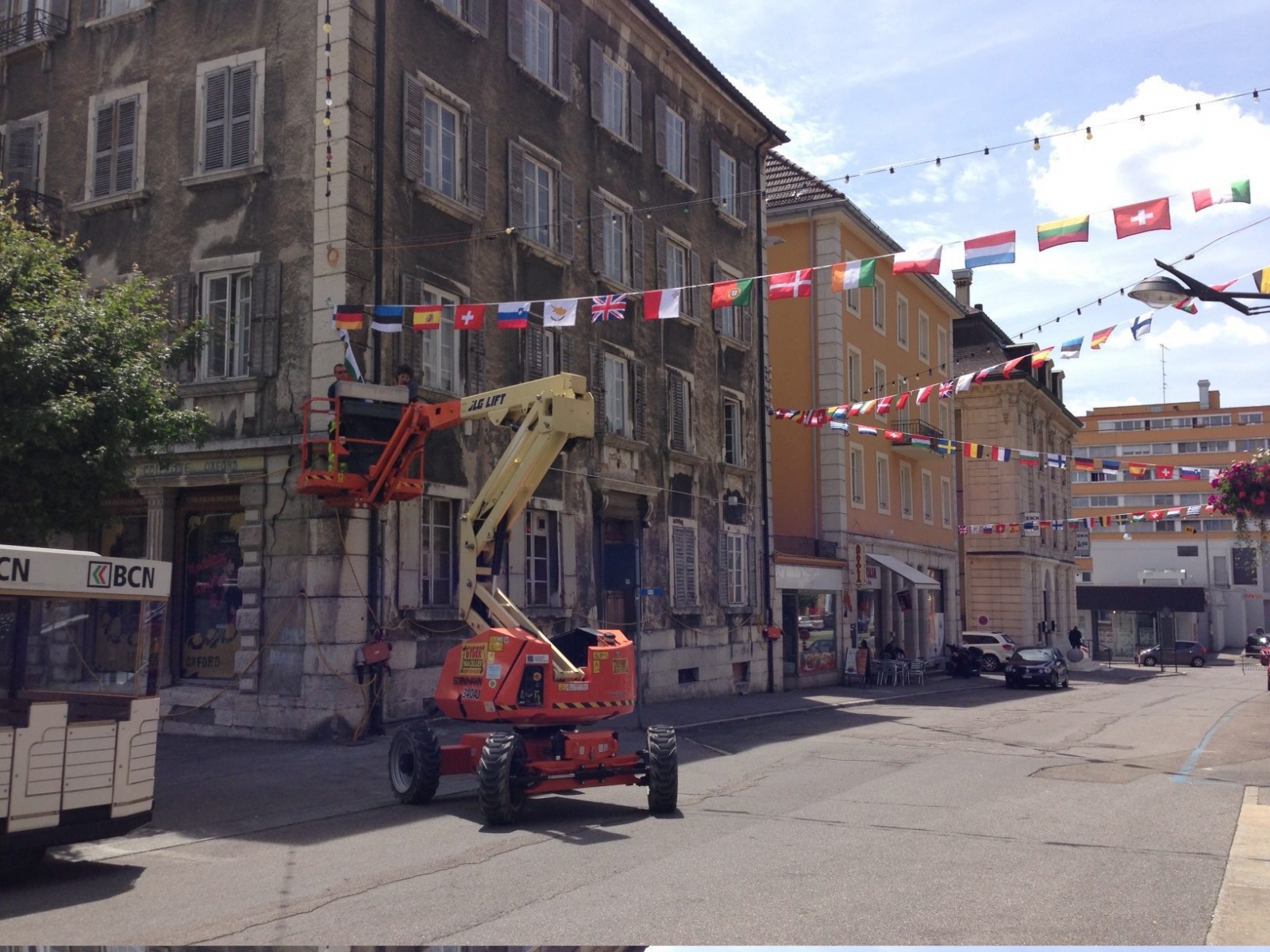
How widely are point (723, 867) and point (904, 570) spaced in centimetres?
2903

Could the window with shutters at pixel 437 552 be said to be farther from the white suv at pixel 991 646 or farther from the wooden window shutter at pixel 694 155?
the white suv at pixel 991 646

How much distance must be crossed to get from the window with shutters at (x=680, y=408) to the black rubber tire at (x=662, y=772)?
14517 mm

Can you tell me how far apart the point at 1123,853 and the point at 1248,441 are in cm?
9784

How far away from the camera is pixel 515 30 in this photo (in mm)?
21469

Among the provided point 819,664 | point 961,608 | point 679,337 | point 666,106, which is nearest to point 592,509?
point 679,337

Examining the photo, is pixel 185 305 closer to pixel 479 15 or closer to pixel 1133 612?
pixel 479 15

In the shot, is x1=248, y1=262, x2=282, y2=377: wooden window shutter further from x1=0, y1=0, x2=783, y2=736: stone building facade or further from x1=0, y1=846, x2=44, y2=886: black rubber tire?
x1=0, y1=846, x2=44, y2=886: black rubber tire

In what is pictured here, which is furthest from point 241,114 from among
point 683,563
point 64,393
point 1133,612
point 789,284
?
point 1133,612

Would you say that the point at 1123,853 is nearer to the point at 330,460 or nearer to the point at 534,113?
the point at 330,460

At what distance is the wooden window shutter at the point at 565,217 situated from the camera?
73.0ft

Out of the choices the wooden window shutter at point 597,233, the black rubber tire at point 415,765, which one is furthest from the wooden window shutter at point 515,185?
the black rubber tire at point 415,765

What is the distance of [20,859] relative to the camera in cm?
863

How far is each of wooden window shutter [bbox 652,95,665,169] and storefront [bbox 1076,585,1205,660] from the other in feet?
177

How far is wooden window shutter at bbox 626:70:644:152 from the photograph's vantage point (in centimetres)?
2516
